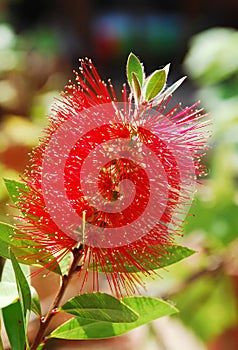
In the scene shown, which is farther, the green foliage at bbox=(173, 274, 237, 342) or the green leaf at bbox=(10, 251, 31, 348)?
the green foliage at bbox=(173, 274, 237, 342)

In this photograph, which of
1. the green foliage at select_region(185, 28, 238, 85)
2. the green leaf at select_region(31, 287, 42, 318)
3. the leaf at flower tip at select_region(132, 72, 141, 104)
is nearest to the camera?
the leaf at flower tip at select_region(132, 72, 141, 104)

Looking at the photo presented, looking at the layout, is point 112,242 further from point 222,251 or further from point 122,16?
point 122,16

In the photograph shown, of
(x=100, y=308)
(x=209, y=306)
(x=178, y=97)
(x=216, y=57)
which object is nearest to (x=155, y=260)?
(x=100, y=308)

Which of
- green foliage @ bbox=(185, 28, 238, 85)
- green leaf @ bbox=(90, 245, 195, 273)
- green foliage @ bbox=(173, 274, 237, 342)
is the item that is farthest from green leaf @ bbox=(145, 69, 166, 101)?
green foliage @ bbox=(185, 28, 238, 85)

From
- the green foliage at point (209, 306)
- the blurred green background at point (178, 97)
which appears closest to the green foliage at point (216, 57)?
the blurred green background at point (178, 97)

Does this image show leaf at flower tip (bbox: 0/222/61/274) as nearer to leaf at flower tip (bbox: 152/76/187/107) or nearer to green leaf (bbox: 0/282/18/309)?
green leaf (bbox: 0/282/18/309)

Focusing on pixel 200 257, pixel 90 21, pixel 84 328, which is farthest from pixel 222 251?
pixel 90 21
